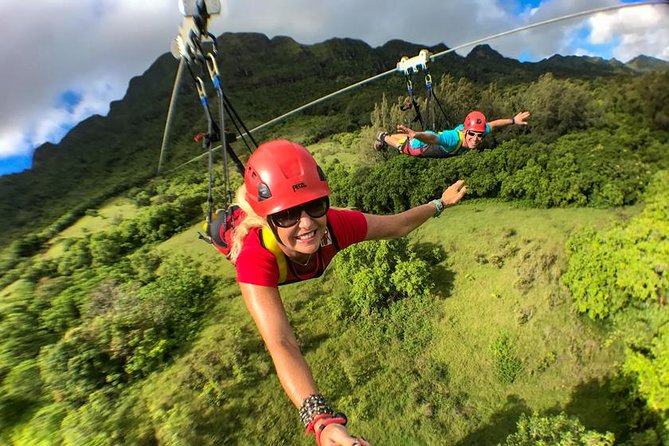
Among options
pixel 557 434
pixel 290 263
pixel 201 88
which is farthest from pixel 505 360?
pixel 201 88

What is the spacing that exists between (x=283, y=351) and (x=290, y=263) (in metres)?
0.86

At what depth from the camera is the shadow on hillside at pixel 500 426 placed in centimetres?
1042

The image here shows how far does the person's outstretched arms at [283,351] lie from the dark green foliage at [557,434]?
8331 mm

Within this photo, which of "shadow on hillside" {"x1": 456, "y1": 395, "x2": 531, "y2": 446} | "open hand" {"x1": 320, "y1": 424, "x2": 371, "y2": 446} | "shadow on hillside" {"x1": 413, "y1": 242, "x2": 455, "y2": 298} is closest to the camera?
"open hand" {"x1": 320, "y1": 424, "x2": 371, "y2": 446}

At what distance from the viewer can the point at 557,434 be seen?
8305 mm

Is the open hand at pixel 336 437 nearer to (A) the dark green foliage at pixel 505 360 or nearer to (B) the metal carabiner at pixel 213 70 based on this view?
(B) the metal carabiner at pixel 213 70

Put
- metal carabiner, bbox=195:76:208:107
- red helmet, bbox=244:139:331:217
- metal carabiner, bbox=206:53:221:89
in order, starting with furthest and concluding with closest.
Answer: metal carabiner, bbox=195:76:208:107, metal carabiner, bbox=206:53:221:89, red helmet, bbox=244:139:331:217

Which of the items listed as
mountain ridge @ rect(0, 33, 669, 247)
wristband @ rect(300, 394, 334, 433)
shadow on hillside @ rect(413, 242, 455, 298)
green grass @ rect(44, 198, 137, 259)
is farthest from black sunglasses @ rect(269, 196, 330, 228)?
mountain ridge @ rect(0, 33, 669, 247)

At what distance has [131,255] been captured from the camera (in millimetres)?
25219

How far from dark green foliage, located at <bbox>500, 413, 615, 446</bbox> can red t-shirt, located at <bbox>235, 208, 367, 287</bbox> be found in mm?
7833

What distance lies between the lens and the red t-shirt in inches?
107

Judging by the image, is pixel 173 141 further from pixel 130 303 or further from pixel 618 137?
pixel 618 137

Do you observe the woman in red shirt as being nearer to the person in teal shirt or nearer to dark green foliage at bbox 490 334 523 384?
the person in teal shirt

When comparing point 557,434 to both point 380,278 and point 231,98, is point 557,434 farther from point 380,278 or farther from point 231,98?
point 231,98
